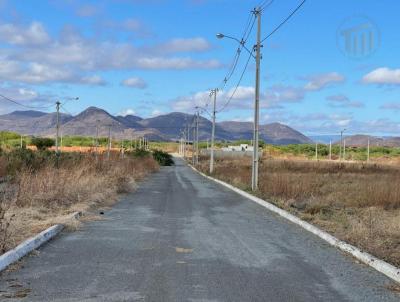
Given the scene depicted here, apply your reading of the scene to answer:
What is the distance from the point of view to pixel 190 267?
8625 millimetres

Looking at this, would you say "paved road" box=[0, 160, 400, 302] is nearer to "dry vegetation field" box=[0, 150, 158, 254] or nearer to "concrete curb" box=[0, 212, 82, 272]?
"concrete curb" box=[0, 212, 82, 272]

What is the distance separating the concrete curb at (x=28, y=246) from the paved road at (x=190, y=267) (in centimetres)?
17

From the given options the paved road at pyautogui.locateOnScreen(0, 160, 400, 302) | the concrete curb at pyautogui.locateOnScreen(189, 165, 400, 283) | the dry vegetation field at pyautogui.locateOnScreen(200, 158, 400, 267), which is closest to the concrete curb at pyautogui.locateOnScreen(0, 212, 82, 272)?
the paved road at pyautogui.locateOnScreen(0, 160, 400, 302)

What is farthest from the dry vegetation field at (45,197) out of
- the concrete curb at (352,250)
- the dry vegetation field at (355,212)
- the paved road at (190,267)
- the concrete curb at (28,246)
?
the dry vegetation field at (355,212)

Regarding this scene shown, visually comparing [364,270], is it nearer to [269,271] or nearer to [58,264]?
[269,271]

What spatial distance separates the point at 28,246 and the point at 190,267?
112 inches

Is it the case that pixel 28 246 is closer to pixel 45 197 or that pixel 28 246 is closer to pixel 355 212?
pixel 45 197

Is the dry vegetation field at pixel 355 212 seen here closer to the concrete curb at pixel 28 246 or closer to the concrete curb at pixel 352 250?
the concrete curb at pixel 352 250

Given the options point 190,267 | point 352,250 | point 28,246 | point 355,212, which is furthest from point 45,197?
point 355,212

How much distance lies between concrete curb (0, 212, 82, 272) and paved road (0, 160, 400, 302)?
170 mm

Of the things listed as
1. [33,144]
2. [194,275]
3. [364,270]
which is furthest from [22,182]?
[33,144]

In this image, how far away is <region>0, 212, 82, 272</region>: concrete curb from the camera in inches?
327

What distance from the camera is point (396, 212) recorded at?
17.7 metres

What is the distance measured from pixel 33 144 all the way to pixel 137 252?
374ft
